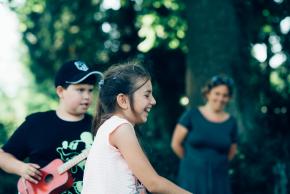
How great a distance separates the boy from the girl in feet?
2.72

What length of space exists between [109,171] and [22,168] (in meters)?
1.18

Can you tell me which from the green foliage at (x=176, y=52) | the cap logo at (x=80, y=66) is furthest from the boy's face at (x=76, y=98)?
the green foliage at (x=176, y=52)

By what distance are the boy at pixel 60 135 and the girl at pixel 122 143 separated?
2.72 feet

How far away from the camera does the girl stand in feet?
9.40

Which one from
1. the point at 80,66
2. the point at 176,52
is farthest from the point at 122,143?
the point at 176,52

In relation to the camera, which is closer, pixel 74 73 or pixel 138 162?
pixel 138 162

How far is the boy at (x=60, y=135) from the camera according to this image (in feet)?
13.2

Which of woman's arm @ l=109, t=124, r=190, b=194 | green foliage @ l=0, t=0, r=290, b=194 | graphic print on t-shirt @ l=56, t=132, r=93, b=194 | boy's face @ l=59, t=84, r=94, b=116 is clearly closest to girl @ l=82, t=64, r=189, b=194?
woman's arm @ l=109, t=124, r=190, b=194

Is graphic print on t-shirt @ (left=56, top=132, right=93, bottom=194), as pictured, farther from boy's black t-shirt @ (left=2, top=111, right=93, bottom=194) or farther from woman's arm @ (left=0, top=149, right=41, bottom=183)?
woman's arm @ (left=0, top=149, right=41, bottom=183)

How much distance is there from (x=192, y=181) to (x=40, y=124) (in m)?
2.32

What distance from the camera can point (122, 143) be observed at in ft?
9.55

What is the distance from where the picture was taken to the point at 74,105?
4.14m

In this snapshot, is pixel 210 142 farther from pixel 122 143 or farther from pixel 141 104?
Result: pixel 122 143

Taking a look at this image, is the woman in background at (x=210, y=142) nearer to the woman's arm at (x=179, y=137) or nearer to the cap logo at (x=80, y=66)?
the woman's arm at (x=179, y=137)
